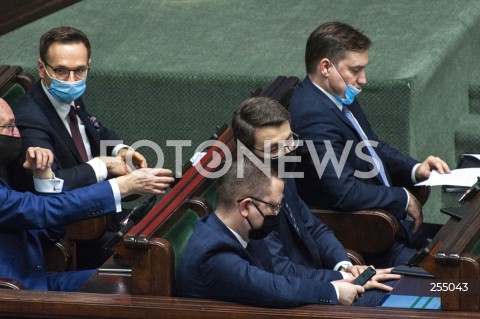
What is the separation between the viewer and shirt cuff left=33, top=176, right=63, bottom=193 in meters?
3.29

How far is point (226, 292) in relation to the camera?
2.70 metres

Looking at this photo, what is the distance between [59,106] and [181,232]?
866mm

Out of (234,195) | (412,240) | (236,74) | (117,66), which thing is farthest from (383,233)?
(117,66)

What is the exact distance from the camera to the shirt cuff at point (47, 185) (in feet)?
10.8

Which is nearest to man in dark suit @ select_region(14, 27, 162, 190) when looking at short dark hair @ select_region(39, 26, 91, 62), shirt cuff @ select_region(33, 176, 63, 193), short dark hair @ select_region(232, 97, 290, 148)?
short dark hair @ select_region(39, 26, 91, 62)

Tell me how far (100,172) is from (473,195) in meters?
1.09

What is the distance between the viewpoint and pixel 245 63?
457 cm

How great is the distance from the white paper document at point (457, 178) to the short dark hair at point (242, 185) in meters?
0.94

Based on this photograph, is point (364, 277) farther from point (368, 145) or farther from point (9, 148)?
point (9, 148)

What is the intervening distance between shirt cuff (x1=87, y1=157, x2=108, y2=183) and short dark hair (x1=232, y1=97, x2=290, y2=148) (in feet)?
1.63

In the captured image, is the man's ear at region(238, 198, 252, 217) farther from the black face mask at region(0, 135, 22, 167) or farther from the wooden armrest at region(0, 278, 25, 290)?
the black face mask at region(0, 135, 22, 167)

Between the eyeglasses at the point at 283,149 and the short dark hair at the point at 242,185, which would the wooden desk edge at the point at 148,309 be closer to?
the short dark hair at the point at 242,185

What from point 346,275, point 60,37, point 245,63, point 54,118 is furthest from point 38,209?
point 245,63

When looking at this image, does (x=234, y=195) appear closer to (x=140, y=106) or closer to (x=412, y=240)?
(x=412, y=240)
